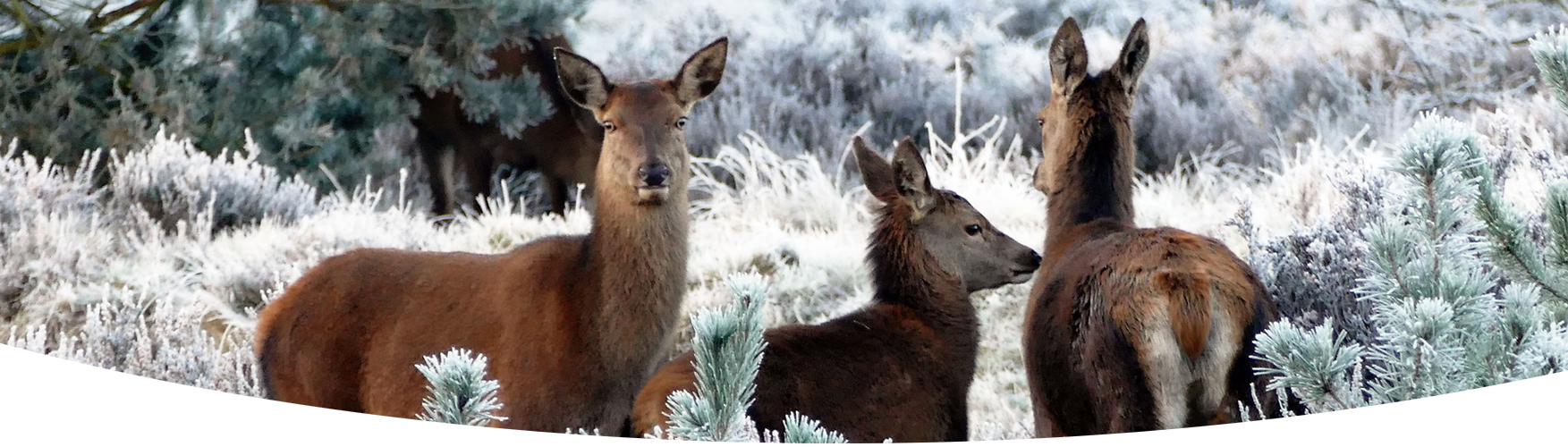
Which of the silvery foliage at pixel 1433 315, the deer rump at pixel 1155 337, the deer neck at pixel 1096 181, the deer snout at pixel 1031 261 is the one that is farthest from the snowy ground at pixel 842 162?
the silvery foliage at pixel 1433 315

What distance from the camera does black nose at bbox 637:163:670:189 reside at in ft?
9.32

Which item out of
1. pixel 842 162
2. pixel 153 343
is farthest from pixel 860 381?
pixel 153 343

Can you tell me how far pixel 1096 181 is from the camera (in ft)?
10.9

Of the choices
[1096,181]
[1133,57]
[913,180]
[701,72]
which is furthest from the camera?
[1096,181]

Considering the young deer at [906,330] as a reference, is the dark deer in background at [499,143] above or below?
above

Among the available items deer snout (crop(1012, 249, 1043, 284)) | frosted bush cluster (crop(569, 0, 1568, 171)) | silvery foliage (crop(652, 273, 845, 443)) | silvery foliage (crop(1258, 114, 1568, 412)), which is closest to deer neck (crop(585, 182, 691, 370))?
frosted bush cluster (crop(569, 0, 1568, 171))

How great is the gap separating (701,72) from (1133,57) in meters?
0.95

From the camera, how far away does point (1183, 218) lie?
344cm

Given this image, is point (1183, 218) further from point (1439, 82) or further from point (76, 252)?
point (76, 252)

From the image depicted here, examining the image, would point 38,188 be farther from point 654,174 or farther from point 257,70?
point 654,174

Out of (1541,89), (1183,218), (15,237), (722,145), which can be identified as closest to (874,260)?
(722,145)

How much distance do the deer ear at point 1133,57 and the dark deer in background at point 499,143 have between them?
120 centimetres

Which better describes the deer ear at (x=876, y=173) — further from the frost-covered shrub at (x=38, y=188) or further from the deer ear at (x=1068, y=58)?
the frost-covered shrub at (x=38, y=188)

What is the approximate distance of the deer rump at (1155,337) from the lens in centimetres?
262
